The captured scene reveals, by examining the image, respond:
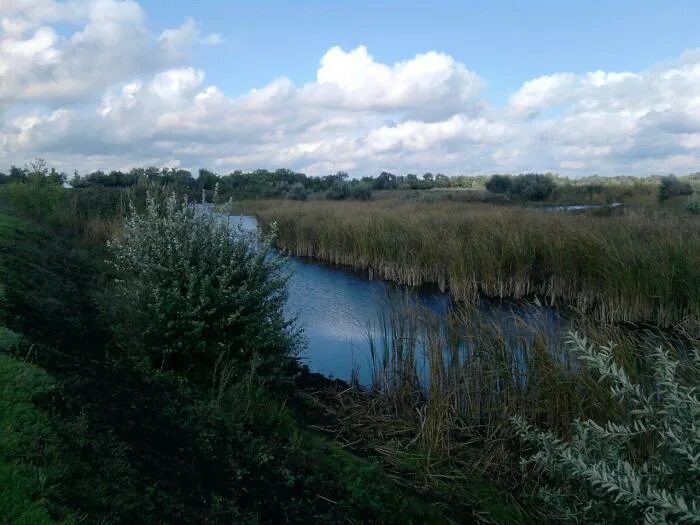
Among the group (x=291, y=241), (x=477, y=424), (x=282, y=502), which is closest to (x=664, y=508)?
(x=282, y=502)

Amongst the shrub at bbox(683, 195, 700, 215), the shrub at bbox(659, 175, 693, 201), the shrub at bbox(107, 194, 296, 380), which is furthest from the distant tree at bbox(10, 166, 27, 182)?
the shrub at bbox(659, 175, 693, 201)

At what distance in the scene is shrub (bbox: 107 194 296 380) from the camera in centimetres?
666

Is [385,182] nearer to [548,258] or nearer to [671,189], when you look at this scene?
[671,189]

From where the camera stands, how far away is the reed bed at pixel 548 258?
12.0 meters

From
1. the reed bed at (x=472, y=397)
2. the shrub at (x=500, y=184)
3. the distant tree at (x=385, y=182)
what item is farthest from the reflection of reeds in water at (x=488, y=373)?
the distant tree at (x=385, y=182)

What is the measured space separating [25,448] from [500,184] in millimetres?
47553

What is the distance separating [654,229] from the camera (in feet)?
46.7

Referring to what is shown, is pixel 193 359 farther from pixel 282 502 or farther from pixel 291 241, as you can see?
pixel 291 241

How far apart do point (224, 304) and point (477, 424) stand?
10.2ft

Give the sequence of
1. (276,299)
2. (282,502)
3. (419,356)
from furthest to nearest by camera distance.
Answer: (419,356) < (276,299) < (282,502)

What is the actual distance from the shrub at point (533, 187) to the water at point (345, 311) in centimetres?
2509

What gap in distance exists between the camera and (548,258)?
14992 mm

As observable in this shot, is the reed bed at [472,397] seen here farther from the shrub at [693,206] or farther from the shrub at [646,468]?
the shrub at [693,206]

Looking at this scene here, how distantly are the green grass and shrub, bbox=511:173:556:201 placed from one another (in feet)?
134
